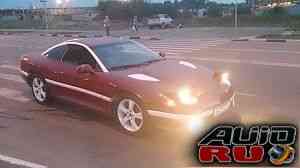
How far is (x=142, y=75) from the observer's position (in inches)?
290

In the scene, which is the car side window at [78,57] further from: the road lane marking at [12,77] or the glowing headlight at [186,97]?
the road lane marking at [12,77]

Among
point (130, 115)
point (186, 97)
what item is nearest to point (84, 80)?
point (130, 115)

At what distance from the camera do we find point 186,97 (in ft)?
22.1

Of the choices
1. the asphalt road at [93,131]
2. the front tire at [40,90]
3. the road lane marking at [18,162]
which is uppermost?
the front tire at [40,90]

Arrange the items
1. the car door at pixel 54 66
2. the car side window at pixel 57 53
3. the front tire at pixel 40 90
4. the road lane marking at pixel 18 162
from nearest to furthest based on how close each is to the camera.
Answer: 1. the road lane marking at pixel 18 162
2. the car door at pixel 54 66
3. the car side window at pixel 57 53
4. the front tire at pixel 40 90

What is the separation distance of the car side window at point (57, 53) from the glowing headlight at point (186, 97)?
10.2 feet

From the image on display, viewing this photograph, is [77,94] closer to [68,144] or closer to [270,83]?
[68,144]

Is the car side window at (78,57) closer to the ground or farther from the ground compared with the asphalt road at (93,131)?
farther from the ground

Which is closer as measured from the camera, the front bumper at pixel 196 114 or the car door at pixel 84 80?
the front bumper at pixel 196 114

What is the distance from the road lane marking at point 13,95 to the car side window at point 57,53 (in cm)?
131

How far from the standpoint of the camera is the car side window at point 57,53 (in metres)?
9.07

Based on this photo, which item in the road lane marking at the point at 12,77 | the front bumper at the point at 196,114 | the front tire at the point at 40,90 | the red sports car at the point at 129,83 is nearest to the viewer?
the front bumper at the point at 196,114

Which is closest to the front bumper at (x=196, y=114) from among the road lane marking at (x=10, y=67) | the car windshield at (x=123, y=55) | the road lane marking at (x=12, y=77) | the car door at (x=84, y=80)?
the car door at (x=84, y=80)

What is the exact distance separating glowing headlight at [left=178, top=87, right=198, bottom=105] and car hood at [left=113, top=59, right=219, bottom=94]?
0.30 ft
